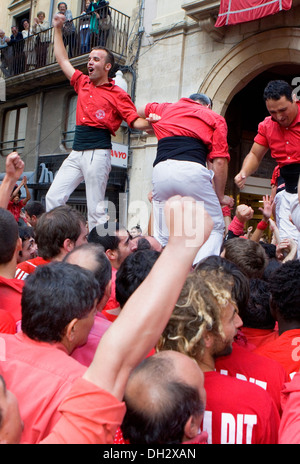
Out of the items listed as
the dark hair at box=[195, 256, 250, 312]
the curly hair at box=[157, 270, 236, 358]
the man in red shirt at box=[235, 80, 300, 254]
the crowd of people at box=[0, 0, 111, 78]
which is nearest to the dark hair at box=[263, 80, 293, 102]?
the man in red shirt at box=[235, 80, 300, 254]

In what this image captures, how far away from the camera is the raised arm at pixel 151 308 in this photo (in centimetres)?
101

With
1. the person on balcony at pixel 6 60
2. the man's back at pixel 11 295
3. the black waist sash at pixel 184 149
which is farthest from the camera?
the person on balcony at pixel 6 60

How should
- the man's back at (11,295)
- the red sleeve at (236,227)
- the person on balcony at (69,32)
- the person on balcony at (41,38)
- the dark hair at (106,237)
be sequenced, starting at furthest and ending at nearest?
the person on balcony at (41,38)
the person on balcony at (69,32)
the red sleeve at (236,227)
the dark hair at (106,237)
the man's back at (11,295)

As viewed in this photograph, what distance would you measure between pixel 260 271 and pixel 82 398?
2380 mm

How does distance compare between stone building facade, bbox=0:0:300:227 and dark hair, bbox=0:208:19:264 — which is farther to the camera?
stone building facade, bbox=0:0:300:227

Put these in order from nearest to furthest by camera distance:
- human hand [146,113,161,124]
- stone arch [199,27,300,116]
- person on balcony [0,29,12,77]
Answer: human hand [146,113,161,124] → stone arch [199,27,300,116] → person on balcony [0,29,12,77]

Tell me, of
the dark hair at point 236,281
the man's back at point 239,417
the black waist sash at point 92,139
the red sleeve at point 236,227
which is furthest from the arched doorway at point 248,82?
the man's back at point 239,417

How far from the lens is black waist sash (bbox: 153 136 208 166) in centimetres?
352

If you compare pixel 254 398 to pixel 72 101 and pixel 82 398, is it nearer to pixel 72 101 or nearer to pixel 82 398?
pixel 82 398

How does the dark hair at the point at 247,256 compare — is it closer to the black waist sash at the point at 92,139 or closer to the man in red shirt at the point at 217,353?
the man in red shirt at the point at 217,353

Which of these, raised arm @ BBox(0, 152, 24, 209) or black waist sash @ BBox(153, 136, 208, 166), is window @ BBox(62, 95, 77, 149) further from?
raised arm @ BBox(0, 152, 24, 209)

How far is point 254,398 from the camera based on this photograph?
1503mm

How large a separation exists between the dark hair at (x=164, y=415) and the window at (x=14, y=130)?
49.2 feet

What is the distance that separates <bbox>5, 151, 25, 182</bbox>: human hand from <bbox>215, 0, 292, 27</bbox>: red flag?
6717 mm
